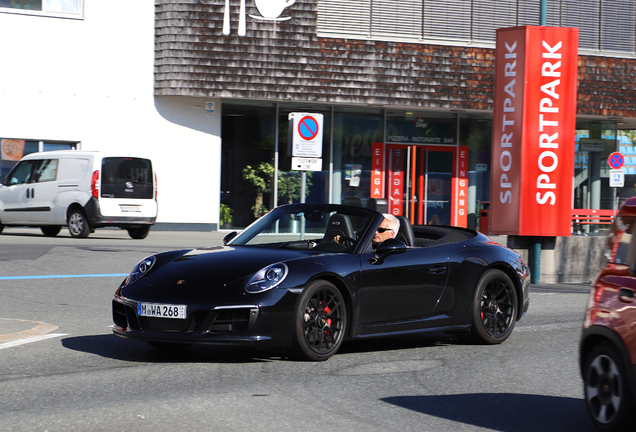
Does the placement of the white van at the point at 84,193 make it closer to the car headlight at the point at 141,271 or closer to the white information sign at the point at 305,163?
the white information sign at the point at 305,163

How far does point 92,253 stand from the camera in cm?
1531

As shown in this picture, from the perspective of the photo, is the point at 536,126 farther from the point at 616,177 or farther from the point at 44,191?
the point at 616,177

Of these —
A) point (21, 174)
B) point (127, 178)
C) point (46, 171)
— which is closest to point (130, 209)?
point (127, 178)

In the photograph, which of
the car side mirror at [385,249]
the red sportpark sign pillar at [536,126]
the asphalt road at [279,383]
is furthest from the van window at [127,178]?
the car side mirror at [385,249]

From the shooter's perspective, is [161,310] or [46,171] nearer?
[161,310]

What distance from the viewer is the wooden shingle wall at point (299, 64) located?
2294cm

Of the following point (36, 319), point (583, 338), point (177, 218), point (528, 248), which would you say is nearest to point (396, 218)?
point (583, 338)

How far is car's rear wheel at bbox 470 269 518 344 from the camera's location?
7.44 metres

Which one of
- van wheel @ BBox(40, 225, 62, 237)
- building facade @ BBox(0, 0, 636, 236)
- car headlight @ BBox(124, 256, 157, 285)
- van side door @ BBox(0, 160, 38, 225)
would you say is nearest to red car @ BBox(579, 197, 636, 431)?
car headlight @ BBox(124, 256, 157, 285)

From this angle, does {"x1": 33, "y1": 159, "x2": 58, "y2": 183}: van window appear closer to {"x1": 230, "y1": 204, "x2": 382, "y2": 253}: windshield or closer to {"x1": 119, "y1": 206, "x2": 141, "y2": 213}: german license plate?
{"x1": 119, "y1": 206, "x2": 141, "y2": 213}: german license plate

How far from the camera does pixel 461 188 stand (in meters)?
26.6

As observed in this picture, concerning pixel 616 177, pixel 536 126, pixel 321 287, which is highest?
pixel 536 126

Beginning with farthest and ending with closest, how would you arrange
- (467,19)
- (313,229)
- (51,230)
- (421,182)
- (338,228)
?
(421,182), (467,19), (51,230), (313,229), (338,228)

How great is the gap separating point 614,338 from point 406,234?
3.16 metres
